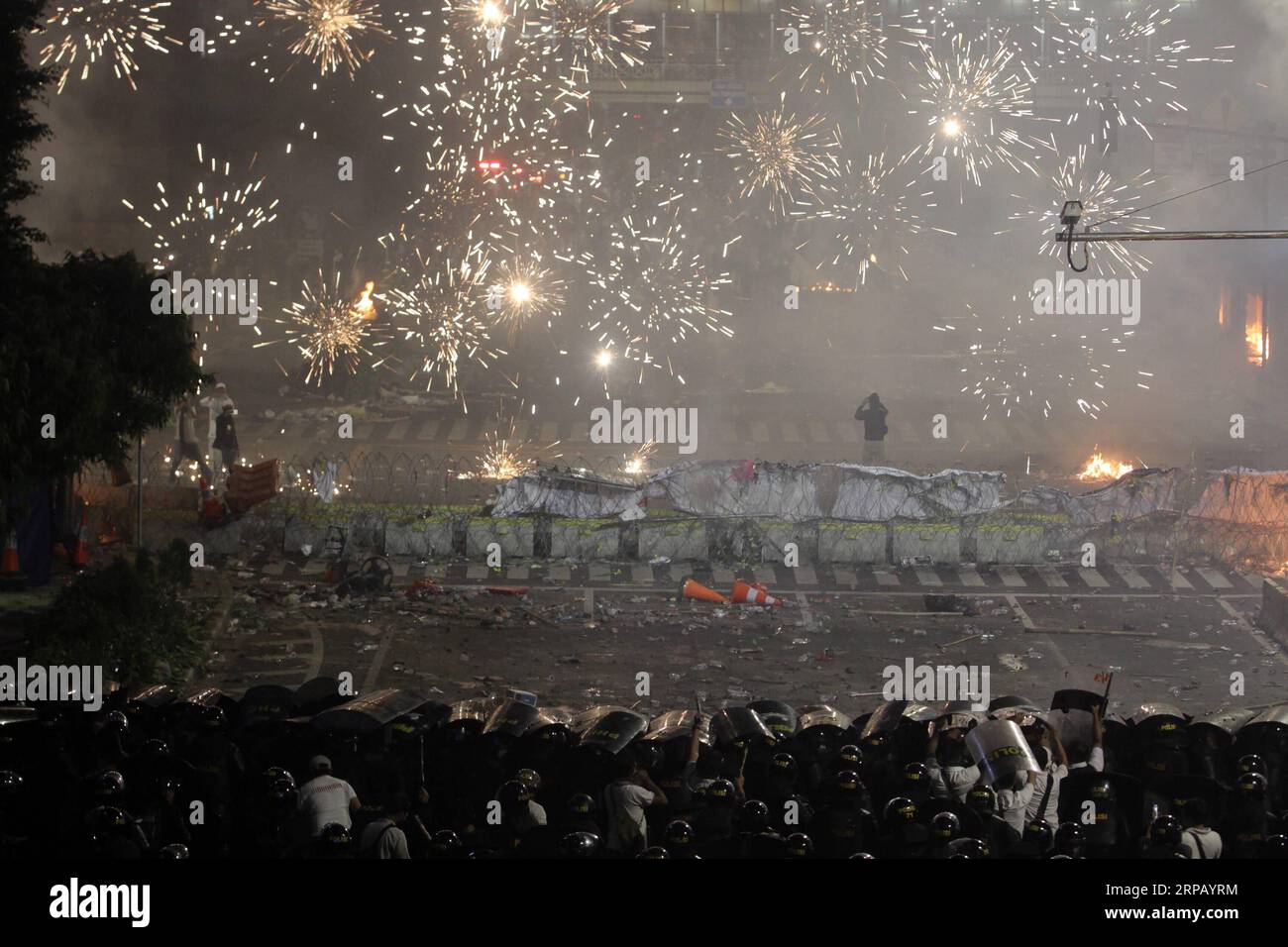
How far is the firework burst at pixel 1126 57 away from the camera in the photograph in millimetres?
43906

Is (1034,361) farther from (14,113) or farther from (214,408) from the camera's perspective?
(14,113)

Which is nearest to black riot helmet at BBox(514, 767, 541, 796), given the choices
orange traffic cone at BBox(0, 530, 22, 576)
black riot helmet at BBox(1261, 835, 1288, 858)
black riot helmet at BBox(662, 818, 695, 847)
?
black riot helmet at BBox(662, 818, 695, 847)

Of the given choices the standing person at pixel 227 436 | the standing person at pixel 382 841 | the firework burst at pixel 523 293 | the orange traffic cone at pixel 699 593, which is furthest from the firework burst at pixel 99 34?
the standing person at pixel 382 841

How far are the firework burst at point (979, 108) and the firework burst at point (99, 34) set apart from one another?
2026 centimetres

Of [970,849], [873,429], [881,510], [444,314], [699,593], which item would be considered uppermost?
[444,314]

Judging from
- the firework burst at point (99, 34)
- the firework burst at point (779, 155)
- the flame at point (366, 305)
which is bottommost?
the flame at point (366, 305)

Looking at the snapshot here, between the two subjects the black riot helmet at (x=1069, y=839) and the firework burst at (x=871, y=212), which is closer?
the black riot helmet at (x=1069, y=839)

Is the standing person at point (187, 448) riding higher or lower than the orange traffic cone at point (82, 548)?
higher

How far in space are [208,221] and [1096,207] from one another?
22428 millimetres

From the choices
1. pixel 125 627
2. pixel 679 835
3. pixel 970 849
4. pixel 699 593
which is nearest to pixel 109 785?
pixel 679 835

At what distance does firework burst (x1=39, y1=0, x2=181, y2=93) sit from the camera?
111ft

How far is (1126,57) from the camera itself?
4544 centimetres

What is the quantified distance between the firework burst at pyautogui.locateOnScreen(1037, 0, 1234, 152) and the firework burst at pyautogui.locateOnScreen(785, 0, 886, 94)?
15.5 feet

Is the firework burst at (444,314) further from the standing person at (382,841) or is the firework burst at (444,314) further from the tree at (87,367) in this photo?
the standing person at (382,841)
